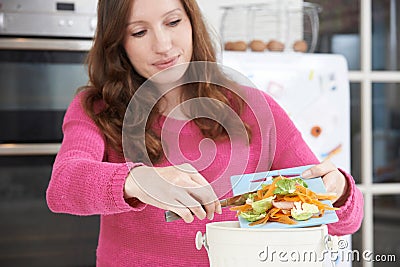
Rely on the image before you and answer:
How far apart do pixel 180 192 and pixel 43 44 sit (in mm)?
1455

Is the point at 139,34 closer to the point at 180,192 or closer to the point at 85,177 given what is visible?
the point at 85,177

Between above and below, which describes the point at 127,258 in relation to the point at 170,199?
below

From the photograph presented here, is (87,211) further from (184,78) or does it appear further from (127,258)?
(184,78)

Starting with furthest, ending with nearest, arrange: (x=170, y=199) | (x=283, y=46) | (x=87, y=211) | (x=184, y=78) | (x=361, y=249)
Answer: (x=361, y=249) → (x=283, y=46) → (x=184, y=78) → (x=87, y=211) → (x=170, y=199)

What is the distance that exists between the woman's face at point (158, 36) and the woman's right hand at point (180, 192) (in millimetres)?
423

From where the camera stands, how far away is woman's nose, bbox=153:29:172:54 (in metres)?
1.31

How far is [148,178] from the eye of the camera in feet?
3.10

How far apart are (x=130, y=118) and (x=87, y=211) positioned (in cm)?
31

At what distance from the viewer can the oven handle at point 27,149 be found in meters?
2.22

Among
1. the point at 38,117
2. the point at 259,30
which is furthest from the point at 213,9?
the point at 38,117

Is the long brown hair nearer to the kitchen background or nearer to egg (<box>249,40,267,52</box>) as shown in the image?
egg (<box>249,40,267,52</box>)

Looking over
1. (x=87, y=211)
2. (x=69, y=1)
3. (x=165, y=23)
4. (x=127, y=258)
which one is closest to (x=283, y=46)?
(x=69, y=1)

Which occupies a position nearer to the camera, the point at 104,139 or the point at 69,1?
the point at 104,139

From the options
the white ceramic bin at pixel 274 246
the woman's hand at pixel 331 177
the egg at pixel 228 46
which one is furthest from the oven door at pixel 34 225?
the white ceramic bin at pixel 274 246
